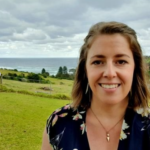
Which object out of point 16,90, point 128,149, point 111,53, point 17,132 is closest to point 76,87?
point 111,53

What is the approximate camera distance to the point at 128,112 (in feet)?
4.13

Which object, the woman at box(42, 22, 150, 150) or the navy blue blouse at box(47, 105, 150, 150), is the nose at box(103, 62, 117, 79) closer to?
the woman at box(42, 22, 150, 150)

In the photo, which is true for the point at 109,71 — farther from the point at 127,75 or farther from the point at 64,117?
the point at 64,117

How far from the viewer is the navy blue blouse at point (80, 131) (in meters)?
1.13

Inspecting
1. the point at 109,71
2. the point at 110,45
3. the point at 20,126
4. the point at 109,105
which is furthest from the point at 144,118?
the point at 20,126

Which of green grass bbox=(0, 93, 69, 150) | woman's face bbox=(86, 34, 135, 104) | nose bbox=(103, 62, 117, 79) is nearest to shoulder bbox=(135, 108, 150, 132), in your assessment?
woman's face bbox=(86, 34, 135, 104)

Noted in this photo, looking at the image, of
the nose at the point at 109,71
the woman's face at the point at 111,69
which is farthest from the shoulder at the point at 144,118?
the nose at the point at 109,71

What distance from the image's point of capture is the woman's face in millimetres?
1118

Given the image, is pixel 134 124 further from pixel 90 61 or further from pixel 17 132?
pixel 17 132

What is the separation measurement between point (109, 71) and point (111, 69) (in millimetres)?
16

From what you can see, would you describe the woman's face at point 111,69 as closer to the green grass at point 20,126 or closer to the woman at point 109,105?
the woman at point 109,105

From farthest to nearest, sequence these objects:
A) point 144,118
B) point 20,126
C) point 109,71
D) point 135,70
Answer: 1. point 20,126
2. point 135,70
3. point 144,118
4. point 109,71

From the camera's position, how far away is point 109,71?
43.4 inches

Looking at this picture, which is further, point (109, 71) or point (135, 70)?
point (135, 70)
